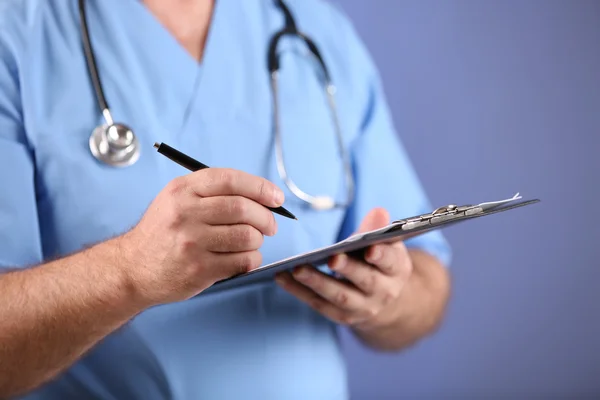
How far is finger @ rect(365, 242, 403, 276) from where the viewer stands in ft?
2.17

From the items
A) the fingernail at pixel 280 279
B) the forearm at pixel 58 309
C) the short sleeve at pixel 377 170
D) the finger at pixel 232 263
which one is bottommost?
the forearm at pixel 58 309

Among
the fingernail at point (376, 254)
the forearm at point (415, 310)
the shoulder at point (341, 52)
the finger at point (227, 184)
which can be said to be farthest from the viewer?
the shoulder at point (341, 52)

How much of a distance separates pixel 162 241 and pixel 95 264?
89 millimetres

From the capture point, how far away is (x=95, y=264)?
0.59 metres

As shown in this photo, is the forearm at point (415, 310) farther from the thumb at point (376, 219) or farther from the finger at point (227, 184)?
the finger at point (227, 184)

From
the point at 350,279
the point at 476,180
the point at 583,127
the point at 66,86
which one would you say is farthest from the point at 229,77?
the point at 583,127

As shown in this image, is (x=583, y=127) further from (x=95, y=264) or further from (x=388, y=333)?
(x=95, y=264)

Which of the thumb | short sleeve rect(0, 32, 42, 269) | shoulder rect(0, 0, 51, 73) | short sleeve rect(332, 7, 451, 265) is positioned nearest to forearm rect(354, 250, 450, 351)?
short sleeve rect(332, 7, 451, 265)

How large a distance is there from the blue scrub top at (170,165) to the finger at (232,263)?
194 mm

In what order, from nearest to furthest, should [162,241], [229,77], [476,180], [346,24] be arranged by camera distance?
[162,241] → [229,77] → [346,24] → [476,180]

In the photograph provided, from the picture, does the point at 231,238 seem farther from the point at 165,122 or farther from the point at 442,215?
the point at 165,122

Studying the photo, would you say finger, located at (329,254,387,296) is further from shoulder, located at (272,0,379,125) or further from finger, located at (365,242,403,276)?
shoulder, located at (272,0,379,125)

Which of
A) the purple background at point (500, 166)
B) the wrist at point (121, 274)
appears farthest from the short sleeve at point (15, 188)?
the purple background at point (500, 166)

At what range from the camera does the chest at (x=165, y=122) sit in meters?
0.72
